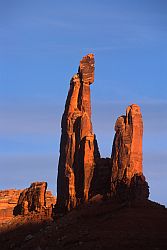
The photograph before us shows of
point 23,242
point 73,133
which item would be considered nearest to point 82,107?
point 73,133

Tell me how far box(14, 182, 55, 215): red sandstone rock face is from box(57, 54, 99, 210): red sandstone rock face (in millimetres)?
2660

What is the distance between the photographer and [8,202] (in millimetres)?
120750

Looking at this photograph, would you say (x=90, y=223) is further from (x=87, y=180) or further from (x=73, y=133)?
(x=73, y=133)

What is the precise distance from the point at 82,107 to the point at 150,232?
38575mm

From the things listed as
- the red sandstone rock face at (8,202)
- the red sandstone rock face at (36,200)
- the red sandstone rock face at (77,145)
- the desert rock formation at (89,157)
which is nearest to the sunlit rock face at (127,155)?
the desert rock formation at (89,157)

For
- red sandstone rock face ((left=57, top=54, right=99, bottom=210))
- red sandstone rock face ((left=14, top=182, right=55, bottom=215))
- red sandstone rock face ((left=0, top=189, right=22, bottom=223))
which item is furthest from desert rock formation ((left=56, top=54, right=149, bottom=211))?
red sandstone rock face ((left=0, top=189, right=22, bottom=223))

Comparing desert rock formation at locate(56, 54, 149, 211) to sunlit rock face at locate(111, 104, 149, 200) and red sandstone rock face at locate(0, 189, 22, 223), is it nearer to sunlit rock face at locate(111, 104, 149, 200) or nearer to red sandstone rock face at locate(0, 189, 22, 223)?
sunlit rock face at locate(111, 104, 149, 200)

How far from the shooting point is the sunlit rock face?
97.1m

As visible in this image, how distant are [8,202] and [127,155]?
2839cm

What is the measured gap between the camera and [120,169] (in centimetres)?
10006

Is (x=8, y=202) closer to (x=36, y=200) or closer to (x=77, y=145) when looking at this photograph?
(x=36, y=200)

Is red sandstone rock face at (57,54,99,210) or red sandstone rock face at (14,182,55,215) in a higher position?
red sandstone rock face at (57,54,99,210)

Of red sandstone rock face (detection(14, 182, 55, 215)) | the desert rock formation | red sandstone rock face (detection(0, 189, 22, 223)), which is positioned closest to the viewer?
the desert rock formation

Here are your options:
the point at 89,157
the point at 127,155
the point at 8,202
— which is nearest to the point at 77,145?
the point at 89,157
